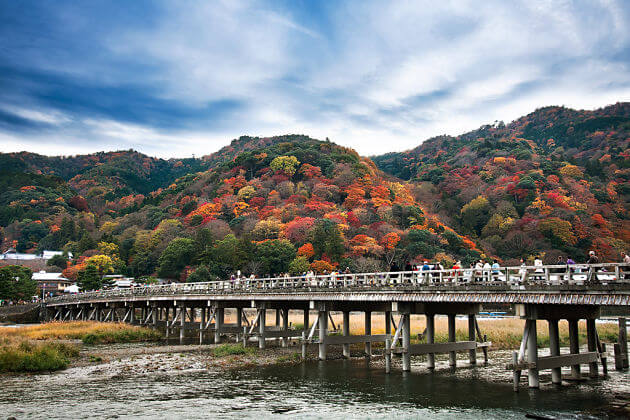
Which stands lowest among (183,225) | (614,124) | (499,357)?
(499,357)

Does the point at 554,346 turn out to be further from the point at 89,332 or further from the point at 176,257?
the point at 176,257

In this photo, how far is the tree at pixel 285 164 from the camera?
11531 cm

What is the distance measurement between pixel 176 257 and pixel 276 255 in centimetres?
2055

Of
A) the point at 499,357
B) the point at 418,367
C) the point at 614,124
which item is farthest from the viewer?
the point at 614,124

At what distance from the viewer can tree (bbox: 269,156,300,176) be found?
115 metres

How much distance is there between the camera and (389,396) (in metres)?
20.3

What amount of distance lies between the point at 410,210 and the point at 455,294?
224ft

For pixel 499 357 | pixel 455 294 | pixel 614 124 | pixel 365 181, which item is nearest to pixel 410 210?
pixel 365 181

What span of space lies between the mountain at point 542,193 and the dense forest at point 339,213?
272 millimetres

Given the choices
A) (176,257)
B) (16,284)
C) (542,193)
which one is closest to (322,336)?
(176,257)

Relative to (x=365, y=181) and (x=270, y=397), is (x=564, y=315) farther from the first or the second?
(x=365, y=181)

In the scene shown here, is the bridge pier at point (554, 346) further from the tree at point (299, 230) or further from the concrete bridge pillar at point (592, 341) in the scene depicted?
the tree at point (299, 230)

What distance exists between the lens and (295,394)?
68.9 feet

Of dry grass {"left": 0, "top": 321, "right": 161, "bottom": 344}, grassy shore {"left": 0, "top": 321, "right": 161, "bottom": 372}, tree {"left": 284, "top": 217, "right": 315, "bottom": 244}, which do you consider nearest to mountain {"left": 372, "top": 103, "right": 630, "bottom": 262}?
tree {"left": 284, "top": 217, "right": 315, "bottom": 244}
